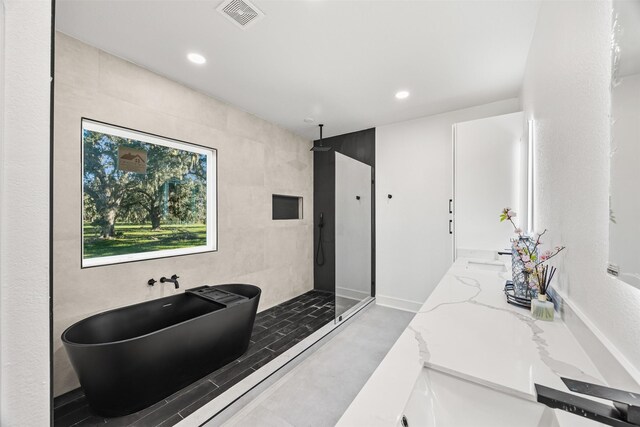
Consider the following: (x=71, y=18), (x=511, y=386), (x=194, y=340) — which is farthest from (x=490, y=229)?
(x=71, y=18)

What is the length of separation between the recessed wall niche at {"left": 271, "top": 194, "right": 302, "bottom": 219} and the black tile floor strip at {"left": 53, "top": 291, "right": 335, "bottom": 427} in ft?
4.52

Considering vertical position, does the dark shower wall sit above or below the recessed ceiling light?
below

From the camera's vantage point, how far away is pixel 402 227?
364 centimetres

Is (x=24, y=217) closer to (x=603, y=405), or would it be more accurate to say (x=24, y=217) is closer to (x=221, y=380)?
(x=603, y=405)

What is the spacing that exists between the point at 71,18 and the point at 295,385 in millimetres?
3081

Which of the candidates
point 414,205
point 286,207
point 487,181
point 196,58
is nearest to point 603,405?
point 487,181

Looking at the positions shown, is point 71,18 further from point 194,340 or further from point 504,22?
point 504,22

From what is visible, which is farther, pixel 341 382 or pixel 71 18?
pixel 341 382

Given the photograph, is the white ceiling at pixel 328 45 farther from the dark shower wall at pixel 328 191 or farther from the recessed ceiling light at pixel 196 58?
the dark shower wall at pixel 328 191

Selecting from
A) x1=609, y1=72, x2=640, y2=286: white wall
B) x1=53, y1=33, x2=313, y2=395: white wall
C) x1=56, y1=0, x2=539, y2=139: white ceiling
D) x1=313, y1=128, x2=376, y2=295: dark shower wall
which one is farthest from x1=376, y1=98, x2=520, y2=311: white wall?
x1=609, y1=72, x2=640, y2=286: white wall

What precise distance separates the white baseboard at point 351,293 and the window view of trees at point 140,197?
1710 mm

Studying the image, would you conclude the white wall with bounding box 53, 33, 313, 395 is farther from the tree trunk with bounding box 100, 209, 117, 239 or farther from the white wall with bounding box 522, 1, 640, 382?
the white wall with bounding box 522, 1, 640, 382

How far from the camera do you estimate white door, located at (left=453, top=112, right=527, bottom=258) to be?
239 centimetres

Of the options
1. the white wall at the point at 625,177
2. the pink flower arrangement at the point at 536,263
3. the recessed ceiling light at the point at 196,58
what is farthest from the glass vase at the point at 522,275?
the recessed ceiling light at the point at 196,58
